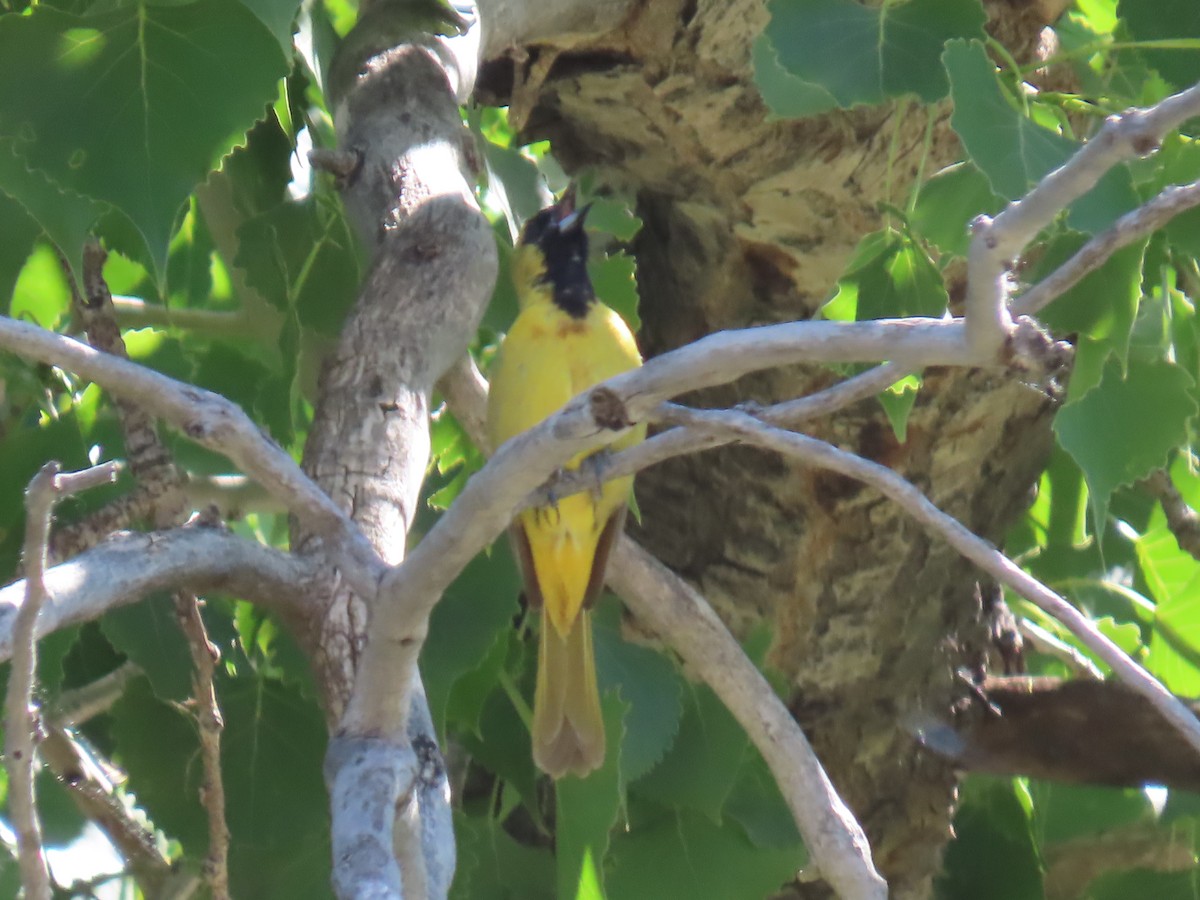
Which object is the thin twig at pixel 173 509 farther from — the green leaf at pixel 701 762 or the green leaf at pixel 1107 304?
the green leaf at pixel 1107 304

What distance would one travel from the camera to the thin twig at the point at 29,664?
42.3 inches

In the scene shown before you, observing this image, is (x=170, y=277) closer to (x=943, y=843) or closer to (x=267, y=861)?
(x=267, y=861)

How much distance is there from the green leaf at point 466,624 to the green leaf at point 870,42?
2.51 feet

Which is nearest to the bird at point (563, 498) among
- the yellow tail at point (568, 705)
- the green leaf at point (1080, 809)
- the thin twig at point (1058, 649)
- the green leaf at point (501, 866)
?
the yellow tail at point (568, 705)

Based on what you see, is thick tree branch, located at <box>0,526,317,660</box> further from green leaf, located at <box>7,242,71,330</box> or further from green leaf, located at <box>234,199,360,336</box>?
green leaf, located at <box>7,242,71,330</box>

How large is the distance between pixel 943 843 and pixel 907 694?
342mm

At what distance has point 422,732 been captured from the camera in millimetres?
1482

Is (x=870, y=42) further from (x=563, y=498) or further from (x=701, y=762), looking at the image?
(x=701, y=762)

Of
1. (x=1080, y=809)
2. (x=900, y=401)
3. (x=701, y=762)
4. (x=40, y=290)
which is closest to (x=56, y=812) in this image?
(x=40, y=290)

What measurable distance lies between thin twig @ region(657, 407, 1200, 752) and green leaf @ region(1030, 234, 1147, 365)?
56 cm

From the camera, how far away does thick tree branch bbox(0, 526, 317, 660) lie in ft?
3.94

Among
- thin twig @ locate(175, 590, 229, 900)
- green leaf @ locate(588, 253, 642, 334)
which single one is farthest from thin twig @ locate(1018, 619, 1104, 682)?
thin twig @ locate(175, 590, 229, 900)

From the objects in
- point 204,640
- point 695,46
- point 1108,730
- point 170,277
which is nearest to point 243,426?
point 204,640

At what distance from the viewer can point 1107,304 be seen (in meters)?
1.83
